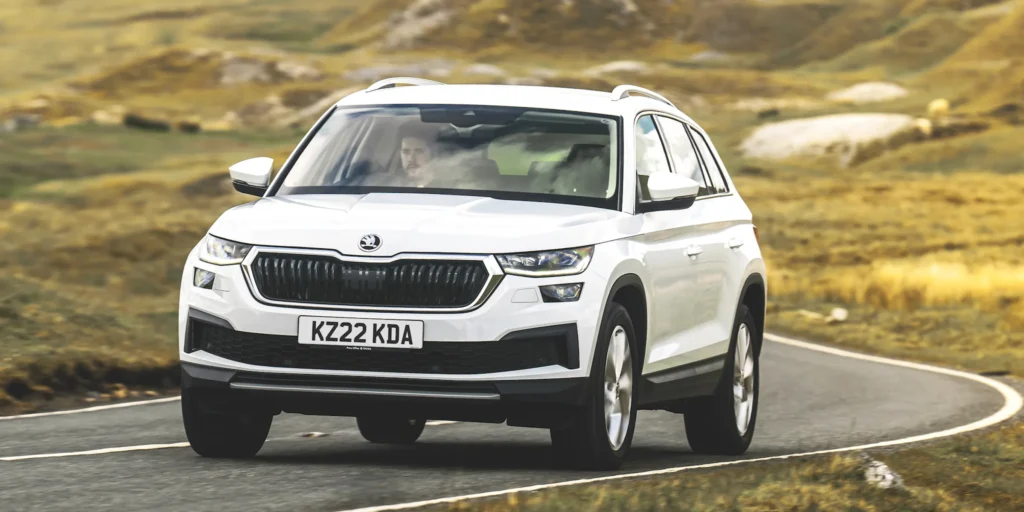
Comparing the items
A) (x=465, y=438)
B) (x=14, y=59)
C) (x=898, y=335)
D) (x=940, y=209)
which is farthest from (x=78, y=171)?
(x=14, y=59)

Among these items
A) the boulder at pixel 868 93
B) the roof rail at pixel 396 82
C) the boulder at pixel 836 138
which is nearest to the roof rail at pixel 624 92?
the roof rail at pixel 396 82

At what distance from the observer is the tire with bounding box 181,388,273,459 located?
8875 mm

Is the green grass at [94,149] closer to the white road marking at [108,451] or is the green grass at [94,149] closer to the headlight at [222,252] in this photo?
the white road marking at [108,451]

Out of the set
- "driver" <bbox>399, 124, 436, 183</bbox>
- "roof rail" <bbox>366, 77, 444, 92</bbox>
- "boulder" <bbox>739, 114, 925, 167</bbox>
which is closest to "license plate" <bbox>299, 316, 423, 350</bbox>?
"driver" <bbox>399, 124, 436, 183</bbox>

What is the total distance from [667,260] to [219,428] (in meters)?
2.33

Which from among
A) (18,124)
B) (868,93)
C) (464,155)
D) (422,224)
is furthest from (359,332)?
(868,93)

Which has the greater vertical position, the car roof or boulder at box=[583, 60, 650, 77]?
boulder at box=[583, 60, 650, 77]

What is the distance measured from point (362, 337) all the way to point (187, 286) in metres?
0.98

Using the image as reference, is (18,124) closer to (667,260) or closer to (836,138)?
(836,138)

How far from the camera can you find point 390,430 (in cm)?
1086

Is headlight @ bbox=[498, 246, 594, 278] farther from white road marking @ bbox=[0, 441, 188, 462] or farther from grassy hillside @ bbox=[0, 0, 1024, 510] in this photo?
white road marking @ bbox=[0, 441, 188, 462]

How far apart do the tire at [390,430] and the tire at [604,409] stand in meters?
1.99

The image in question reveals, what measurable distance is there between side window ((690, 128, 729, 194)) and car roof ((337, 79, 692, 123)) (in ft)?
2.80

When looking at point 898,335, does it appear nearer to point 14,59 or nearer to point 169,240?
point 169,240
